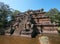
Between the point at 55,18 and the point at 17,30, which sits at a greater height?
the point at 55,18

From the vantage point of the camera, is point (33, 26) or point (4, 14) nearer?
point (33, 26)

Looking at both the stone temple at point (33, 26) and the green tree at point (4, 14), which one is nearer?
the stone temple at point (33, 26)

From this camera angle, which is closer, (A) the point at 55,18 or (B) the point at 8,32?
(B) the point at 8,32

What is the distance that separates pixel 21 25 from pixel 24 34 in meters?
4.39

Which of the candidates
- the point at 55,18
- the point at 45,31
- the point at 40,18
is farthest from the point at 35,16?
the point at 45,31

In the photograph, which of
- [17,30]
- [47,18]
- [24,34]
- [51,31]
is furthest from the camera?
[47,18]

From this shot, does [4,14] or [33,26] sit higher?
[4,14]

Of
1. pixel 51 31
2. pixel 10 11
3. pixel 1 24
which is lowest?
pixel 51 31

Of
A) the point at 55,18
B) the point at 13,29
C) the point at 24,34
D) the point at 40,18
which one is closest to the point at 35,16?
the point at 40,18

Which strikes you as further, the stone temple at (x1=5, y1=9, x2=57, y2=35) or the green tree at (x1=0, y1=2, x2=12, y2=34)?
the green tree at (x1=0, y1=2, x2=12, y2=34)

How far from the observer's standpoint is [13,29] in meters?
24.3

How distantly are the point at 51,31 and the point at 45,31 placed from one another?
1193mm

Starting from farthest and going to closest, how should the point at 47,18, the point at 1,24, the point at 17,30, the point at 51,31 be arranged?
the point at 47,18
the point at 1,24
the point at 51,31
the point at 17,30

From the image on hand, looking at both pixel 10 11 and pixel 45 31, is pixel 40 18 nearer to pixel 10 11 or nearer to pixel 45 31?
pixel 45 31
